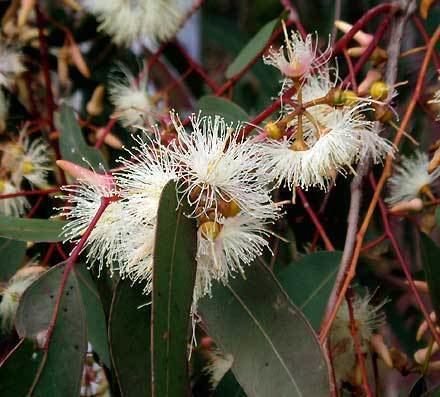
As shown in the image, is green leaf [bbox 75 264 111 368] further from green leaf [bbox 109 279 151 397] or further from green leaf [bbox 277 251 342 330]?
green leaf [bbox 277 251 342 330]

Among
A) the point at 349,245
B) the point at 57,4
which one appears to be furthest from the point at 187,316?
the point at 57,4

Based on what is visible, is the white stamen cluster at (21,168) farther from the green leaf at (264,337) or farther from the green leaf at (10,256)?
the green leaf at (264,337)

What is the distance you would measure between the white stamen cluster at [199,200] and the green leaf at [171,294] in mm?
23

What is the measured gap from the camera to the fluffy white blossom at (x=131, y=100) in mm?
960

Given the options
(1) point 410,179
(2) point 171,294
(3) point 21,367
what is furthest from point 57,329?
(1) point 410,179

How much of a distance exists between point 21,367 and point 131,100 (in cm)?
44

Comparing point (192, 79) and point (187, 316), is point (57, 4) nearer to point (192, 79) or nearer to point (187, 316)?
point (192, 79)

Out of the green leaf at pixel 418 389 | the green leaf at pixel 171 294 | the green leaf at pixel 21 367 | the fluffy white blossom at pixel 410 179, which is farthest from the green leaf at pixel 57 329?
the fluffy white blossom at pixel 410 179

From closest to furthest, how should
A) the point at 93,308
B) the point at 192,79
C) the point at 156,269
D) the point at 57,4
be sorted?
the point at 156,269, the point at 93,308, the point at 192,79, the point at 57,4

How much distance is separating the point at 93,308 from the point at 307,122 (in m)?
0.32

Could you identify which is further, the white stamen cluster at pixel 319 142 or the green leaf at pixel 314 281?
the green leaf at pixel 314 281

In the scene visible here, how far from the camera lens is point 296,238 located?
3.22ft

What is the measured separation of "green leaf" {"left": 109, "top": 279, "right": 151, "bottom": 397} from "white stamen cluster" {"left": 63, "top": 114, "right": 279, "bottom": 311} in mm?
28

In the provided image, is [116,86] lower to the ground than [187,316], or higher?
higher
